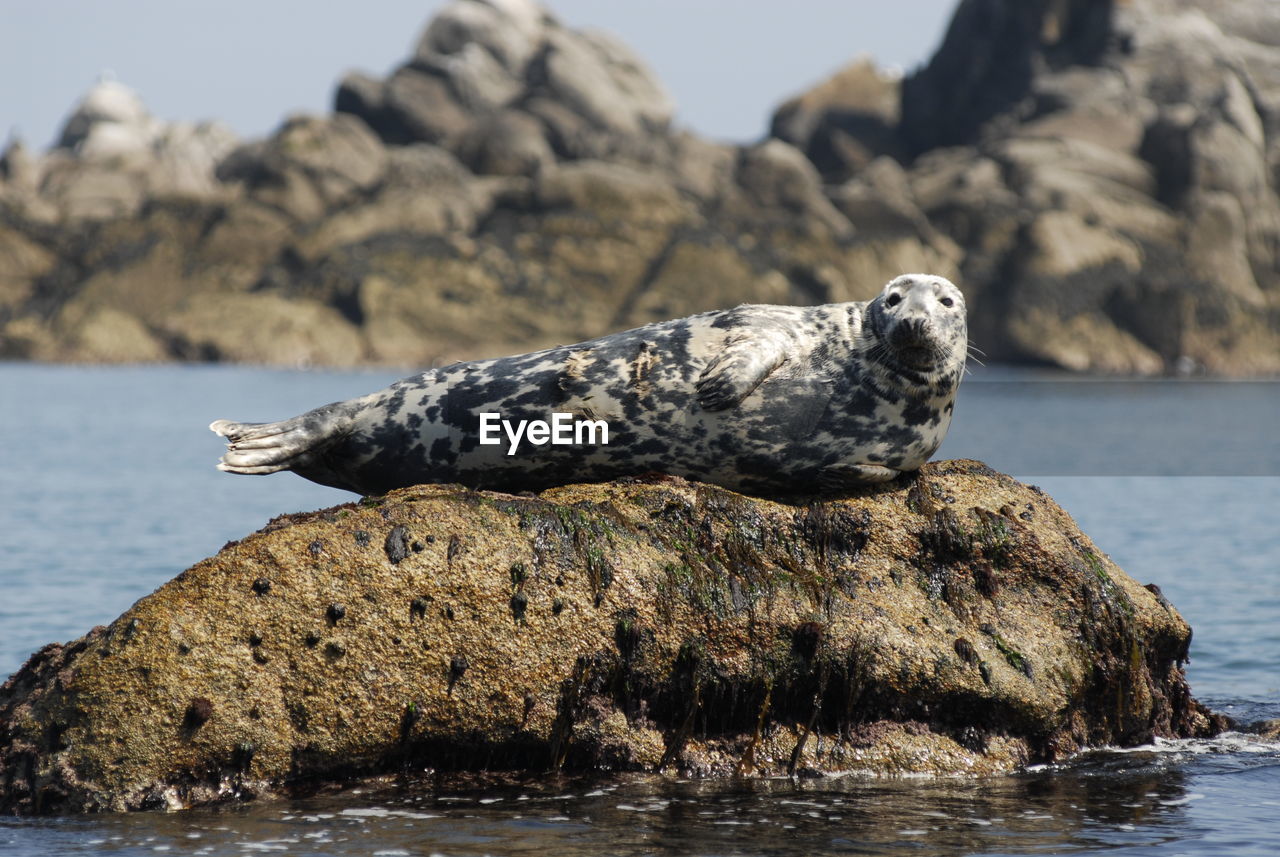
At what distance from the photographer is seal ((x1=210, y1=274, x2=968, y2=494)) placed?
25.0ft

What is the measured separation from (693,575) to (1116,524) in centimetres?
1634

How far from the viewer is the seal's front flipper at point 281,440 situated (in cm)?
770

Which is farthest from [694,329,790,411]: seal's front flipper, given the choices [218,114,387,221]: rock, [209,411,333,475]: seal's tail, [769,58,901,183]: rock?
[769,58,901,183]: rock

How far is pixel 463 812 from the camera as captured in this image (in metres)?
6.29

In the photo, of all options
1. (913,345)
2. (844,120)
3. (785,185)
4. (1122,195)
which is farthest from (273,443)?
(844,120)

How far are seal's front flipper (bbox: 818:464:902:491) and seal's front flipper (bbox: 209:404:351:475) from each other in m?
2.51

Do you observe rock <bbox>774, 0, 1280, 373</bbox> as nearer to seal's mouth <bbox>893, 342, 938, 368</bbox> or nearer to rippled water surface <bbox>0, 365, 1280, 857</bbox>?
rippled water surface <bbox>0, 365, 1280, 857</bbox>

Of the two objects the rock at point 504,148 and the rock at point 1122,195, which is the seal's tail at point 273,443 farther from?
the rock at point 504,148

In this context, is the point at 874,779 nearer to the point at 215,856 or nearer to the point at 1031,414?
the point at 215,856

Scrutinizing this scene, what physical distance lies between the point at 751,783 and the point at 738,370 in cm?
198

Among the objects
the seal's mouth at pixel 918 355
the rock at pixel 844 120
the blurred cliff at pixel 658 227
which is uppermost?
the rock at pixel 844 120

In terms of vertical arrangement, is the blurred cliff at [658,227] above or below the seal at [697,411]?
above

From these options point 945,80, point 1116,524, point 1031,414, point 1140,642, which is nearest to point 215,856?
point 1140,642

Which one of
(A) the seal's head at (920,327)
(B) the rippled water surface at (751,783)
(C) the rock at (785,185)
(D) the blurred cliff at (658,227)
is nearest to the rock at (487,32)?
(D) the blurred cliff at (658,227)
